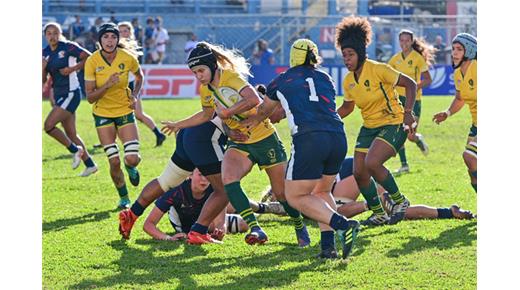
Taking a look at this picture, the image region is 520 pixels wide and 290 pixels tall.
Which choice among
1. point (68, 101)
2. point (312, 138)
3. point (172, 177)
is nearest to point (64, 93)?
point (68, 101)

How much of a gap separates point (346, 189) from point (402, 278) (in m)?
3.17

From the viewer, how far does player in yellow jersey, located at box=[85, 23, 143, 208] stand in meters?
11.8

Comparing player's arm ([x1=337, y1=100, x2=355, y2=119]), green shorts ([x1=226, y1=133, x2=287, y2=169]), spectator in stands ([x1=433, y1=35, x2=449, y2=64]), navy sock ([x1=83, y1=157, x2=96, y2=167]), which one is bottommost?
navy sock ([x1=83, y1=157, x2=96, y2=167])

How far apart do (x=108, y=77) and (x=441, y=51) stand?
25.2 meters

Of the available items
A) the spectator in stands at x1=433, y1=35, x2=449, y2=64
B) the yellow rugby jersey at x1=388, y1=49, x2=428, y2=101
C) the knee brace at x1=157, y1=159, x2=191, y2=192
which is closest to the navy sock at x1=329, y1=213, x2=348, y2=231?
the knee brace at x1=157, y1=159, x2=191, y2=192

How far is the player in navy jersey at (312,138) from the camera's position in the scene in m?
8.23

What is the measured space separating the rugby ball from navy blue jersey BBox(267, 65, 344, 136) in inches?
21.6

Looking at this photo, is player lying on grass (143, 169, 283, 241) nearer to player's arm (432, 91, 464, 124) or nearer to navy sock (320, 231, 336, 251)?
navy sock (320, 231, 336, 251)

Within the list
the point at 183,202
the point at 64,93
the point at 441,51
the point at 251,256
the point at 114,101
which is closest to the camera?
the point at 251,256

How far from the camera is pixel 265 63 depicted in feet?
110

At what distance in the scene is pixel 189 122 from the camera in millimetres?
9258

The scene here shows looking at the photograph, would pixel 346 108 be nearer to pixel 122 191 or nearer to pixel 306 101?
pixel 306 101

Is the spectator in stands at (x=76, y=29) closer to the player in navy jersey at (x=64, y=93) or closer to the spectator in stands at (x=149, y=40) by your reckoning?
the spectator in stands at (x=149, y=40)

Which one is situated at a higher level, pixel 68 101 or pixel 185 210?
pixel 68 101
